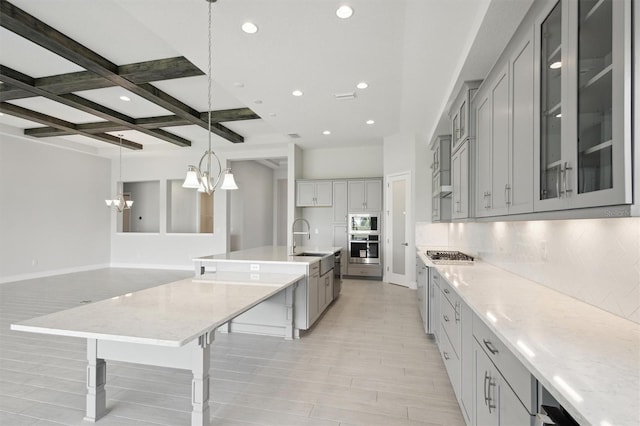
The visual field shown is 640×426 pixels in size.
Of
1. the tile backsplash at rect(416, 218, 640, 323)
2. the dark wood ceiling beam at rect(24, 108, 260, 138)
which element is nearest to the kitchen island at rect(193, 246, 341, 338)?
the tile backsplash at rect(416, 218, 640, 323)

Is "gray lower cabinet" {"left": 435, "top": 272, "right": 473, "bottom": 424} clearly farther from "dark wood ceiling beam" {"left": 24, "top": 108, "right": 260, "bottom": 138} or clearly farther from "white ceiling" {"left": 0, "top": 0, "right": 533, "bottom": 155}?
"dark wood ceiling beam" {"left": 24, "top": 108, "right": 260, "bottom": 138}

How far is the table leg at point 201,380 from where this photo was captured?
5.76 ft

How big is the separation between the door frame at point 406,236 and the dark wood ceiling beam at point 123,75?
163 inches

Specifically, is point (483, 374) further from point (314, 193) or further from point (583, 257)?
point (314, 193)

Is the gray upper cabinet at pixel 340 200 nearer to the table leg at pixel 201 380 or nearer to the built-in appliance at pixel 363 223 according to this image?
the built-in appliance at pixel 363 223

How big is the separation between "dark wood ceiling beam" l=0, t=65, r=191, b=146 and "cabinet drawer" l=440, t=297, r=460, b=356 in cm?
605

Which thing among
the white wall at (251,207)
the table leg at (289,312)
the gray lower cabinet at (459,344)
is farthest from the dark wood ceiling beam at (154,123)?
the gray lower cabinet at (459,344)

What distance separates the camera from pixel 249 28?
275cm

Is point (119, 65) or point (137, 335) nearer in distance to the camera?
point (137, 335)

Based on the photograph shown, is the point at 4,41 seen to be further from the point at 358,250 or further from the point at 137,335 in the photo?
the point at 358,250

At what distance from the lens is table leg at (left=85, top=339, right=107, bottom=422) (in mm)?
1970

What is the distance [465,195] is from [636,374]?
207 centimetres

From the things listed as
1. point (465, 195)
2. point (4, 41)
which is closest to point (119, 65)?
point (4, 41)

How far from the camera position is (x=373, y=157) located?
7328 mm
